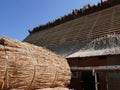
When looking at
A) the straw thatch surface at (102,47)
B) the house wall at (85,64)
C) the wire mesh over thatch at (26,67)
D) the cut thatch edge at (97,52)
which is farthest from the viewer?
the house wall at (85,64)

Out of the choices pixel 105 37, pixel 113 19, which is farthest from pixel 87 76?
pixel 113 19

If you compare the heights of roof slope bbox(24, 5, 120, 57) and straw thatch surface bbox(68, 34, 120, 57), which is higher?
roof slope bbox(24, 5, 120, 57)

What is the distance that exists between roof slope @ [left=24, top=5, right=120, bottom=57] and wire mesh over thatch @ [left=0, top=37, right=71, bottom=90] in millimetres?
7567

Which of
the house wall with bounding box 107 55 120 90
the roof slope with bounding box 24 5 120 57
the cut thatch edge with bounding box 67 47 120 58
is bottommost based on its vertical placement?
the house wall with bounding box 107 55 120 90

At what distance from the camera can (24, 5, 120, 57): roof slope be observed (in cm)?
1481

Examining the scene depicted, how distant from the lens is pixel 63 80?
302 inches

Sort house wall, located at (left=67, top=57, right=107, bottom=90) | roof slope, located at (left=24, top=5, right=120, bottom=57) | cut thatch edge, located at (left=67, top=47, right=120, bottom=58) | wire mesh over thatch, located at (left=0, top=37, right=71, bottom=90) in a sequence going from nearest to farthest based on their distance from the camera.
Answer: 1. wire mesh over thatch, located at (left=0, top=37, right=71, bottom=90)
2. cut thatch edge, located at (left=67, top=47, right=120, bottom=58)
3. house wall, located at (left=67, top=57, right=107, bottom=90)
4. roof slope, located at (left=24, top=5, right=120, bottom=57)

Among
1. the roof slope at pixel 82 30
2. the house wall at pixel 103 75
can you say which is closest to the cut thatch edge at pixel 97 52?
the house wall at pixel 103 75

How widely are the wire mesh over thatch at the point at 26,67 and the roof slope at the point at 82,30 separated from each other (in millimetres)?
7567

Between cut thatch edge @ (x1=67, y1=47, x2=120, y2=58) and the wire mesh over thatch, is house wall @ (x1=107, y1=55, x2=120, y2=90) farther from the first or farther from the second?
the wire mesh over thatch

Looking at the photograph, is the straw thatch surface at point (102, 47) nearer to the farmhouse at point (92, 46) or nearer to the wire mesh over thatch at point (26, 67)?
the farmhouse at point (92, 46)

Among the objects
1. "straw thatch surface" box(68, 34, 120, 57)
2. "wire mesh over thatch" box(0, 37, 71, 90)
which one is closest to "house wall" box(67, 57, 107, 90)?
"straw thatch surface" box(68, 34, 120, 57)

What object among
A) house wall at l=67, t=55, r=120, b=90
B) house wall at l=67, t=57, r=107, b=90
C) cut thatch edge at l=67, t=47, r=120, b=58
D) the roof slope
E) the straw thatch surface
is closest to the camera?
cut thatch edge at l=67, t=47, r=120, b=58

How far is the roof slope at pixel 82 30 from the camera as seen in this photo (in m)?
14.8
